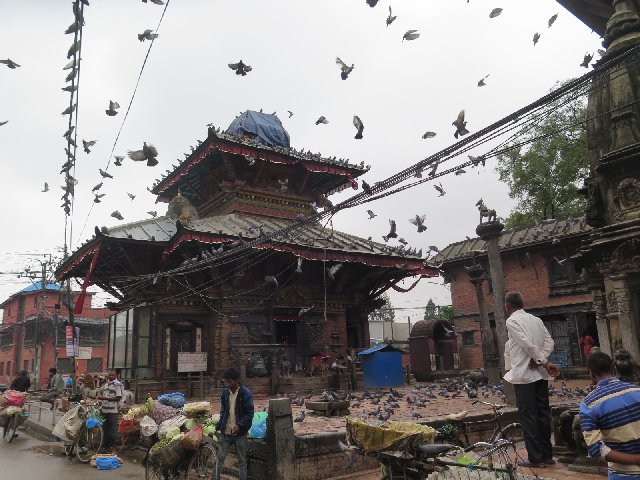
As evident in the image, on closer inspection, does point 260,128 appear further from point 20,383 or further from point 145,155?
Answer: point 20,383

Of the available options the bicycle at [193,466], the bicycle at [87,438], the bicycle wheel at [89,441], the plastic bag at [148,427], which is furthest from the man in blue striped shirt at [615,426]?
the bicycle wheel at [89,441]

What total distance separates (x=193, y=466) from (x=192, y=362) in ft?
28.2

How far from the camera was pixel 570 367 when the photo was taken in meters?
22.5

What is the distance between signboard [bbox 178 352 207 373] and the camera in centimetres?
1528

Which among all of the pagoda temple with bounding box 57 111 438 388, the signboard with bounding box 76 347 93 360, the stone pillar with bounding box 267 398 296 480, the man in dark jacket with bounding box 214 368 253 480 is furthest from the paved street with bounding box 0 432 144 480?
the signboard with bounding box 76 347 93 360

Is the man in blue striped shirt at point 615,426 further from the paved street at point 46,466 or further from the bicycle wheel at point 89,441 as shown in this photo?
the bicycle wheel at point 89,441

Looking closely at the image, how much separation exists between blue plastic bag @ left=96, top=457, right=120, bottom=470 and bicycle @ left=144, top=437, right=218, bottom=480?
2.19 meters

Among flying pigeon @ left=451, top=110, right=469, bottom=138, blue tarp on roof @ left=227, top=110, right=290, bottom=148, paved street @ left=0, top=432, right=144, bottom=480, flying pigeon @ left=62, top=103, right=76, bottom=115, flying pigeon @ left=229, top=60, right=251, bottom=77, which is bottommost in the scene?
paved street @ left=0, top=432, right=144, bottom=480

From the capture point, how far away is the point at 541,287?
2508 cm

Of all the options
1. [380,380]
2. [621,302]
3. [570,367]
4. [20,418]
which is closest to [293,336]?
[380,380]

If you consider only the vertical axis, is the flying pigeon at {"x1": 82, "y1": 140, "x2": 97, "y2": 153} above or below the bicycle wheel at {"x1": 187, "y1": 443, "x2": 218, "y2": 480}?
above

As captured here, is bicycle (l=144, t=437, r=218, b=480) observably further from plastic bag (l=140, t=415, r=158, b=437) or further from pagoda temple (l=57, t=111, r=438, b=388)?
pagoda temple (l=57, t=111, r=438, b=388)

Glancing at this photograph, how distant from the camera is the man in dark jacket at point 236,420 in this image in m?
6.59

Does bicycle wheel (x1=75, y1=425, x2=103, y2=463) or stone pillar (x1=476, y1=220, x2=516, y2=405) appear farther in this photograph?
stone pillar (x1=476, y1=220, x2=516, y2=405)
